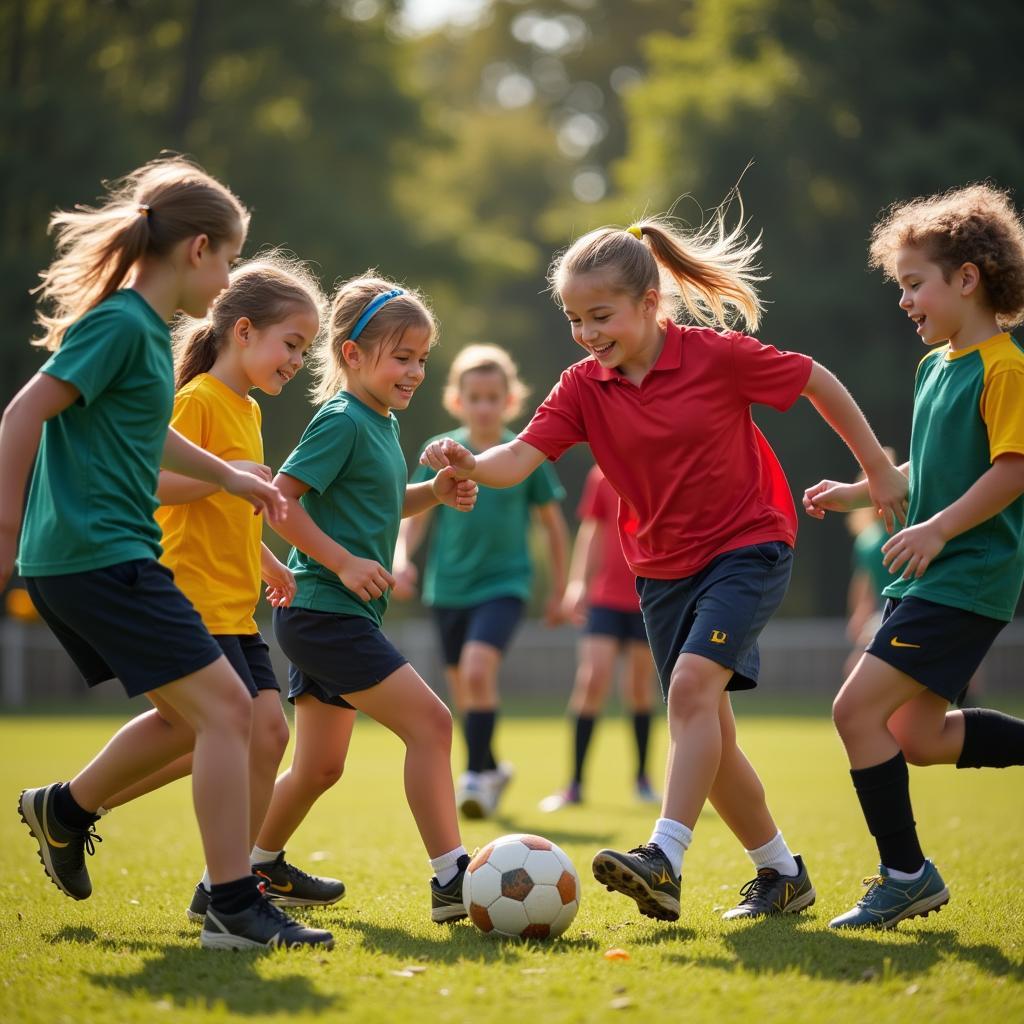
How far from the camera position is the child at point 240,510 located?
15.7 feet

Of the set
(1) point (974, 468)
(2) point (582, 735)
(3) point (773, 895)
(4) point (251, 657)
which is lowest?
(2) point (582, 735)

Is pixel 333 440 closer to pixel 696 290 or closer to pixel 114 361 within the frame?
pixel 114 361

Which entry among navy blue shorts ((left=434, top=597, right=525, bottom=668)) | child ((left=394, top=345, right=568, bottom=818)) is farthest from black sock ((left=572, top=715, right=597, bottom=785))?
navy blue shorts ((left=434, top=597, right=525, bottom=668))

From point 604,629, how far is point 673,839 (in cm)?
547

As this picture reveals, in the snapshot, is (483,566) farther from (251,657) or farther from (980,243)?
(980,243)

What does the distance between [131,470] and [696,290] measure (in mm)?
2234

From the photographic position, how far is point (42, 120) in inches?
978

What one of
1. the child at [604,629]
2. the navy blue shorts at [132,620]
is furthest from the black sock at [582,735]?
the navy blue shorts at [132,620]

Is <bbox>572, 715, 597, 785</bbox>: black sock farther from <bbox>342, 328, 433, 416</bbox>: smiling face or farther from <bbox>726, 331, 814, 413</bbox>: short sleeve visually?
<bbox>726, 331, 814, 413</bbox>: short sleeve

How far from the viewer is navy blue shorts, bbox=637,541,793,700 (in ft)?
14.7

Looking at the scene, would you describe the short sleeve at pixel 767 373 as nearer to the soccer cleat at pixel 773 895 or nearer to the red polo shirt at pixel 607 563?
the soccer cleat at pixel 773 895

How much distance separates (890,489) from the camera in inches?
185

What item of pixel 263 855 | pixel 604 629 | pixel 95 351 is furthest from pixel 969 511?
pixel 604 629

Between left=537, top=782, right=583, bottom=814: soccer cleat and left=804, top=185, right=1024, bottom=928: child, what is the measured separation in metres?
4.31
